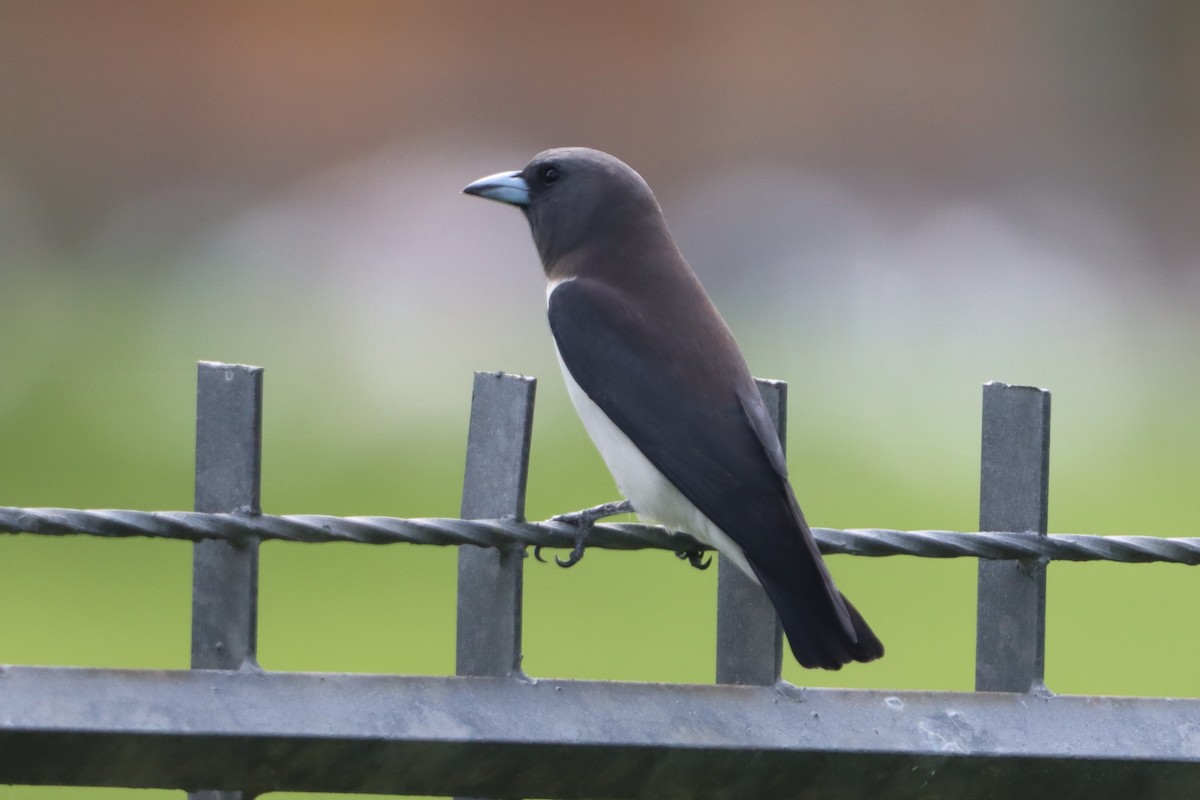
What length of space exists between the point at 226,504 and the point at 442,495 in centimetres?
717

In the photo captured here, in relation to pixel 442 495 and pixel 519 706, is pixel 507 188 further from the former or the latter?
pixel 442 495

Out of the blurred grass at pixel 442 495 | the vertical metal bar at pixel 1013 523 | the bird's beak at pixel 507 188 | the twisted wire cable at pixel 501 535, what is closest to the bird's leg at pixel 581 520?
the twisted wire cable at pixel 501 535

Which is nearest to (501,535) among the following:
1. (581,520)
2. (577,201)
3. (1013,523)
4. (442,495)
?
(581,520)

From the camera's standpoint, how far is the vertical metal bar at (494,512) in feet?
7.36

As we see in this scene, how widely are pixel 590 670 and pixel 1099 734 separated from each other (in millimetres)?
4651

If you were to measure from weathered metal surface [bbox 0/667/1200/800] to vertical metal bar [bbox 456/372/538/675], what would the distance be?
116mm

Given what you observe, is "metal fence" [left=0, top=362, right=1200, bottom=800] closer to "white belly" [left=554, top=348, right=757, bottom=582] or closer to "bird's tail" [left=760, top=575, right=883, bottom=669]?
"bird's tail" [left=760, top=575, right=883, bottom=669]

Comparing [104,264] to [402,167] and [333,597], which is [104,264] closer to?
[402,167]

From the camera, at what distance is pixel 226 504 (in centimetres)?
219

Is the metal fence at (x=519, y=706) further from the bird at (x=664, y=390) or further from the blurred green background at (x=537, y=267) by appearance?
the blurred green background at (x=537, y=267)

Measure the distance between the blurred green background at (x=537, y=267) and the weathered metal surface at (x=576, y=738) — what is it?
5.63m

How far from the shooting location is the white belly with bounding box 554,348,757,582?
9.84 ft

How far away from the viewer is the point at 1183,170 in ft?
52.4

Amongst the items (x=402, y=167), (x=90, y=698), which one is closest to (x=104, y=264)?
(x=402, y=167)
